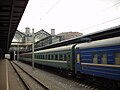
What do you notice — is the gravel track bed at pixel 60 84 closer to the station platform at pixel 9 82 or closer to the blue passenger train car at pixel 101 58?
the blue passenger train car at pixel 101 58

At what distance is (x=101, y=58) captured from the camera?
45.5ft

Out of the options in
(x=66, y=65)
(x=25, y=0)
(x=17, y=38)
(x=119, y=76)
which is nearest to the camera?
(x=119, y=76)

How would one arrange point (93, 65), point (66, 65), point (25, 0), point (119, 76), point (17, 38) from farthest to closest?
point (17, 38)
point (66, 65)
point (93, 65)
point (25, 0)
point (119, 76)

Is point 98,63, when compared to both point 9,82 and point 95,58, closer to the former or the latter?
point 95,58

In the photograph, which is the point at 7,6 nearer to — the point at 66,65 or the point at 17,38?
the point at 66,65

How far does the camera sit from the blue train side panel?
12.4 m

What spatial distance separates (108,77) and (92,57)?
2.29 meters

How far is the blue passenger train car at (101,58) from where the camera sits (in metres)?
12.3

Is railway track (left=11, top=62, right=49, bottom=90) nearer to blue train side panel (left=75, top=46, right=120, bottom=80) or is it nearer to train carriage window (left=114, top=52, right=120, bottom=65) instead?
blue train side panel (left=75, top=46, right=120, bottom=80)

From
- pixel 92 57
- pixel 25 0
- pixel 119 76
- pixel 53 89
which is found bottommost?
pixel 53 89

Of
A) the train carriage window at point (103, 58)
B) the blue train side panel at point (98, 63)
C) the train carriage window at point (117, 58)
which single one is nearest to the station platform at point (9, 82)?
the blue train side panel at point (98, 63)

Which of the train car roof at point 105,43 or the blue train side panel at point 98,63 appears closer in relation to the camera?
the train car roof at point 105,43

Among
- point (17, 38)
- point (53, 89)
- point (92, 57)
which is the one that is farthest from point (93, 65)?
point (17, 38)

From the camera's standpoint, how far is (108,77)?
13102mm
